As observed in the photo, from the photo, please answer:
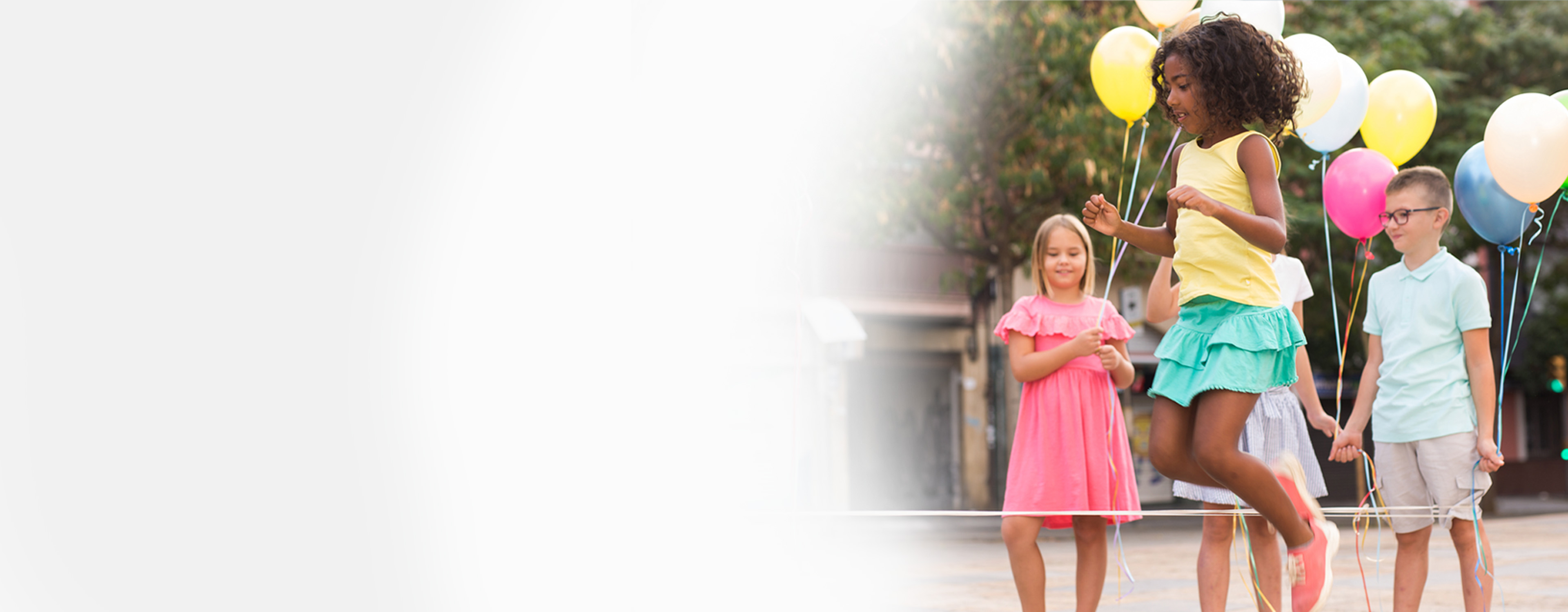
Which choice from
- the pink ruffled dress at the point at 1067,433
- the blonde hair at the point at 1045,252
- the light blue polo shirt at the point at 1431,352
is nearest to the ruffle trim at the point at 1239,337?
the pink ruffled dress at the point at 1067,433

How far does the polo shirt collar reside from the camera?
12.5 feet

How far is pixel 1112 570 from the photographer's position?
7.00m

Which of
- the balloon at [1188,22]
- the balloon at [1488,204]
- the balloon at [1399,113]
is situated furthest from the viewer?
the balloon at [1399,113]

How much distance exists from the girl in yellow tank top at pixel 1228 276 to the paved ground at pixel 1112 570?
117cm

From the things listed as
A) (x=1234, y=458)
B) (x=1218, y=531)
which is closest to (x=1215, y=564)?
(x=1218, y=531)

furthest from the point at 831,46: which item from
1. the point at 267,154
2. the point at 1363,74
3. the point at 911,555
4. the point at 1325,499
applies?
the point at 1325,499

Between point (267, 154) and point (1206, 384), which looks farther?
point (1206, 384)

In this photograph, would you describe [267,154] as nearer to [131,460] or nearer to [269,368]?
[269,368]

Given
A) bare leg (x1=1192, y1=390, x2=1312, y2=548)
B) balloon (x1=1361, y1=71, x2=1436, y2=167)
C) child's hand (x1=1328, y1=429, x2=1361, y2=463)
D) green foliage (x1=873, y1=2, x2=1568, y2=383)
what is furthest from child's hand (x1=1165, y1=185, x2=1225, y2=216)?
green foliage (x1=873, y1=2, x2=1568, y2=383)

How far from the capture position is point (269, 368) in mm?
2605

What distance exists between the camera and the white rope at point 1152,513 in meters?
3.02

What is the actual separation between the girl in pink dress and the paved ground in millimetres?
938

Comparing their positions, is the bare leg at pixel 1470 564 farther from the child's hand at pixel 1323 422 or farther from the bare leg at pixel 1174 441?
the bare leg at pixel 1174 441

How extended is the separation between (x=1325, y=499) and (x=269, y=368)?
17716 mm
